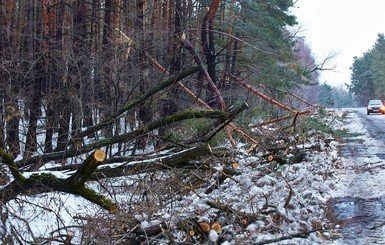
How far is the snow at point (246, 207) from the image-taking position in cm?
619

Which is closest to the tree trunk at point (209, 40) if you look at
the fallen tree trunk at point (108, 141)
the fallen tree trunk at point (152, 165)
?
the fallen tree trunk at point (108, 141)

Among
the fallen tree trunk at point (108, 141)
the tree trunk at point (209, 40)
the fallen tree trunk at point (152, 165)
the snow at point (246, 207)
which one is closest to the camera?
the snow at point (246, 207)

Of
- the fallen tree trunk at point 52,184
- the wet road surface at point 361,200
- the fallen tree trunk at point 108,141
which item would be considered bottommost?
the wet road surface at point 361,200

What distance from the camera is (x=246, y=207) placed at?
7.22m

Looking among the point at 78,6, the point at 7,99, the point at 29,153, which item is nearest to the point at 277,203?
the point at 29,153

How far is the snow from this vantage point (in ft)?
20.3

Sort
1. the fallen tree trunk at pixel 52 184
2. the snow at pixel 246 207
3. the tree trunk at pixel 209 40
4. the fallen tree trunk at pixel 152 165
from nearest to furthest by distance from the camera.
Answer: the snow at pixel 246 207 → the fallen tree trunk at pixel 52 184 → the fallen tree trunk at pixel 152 165 → the tree trunk at pixel 209 40

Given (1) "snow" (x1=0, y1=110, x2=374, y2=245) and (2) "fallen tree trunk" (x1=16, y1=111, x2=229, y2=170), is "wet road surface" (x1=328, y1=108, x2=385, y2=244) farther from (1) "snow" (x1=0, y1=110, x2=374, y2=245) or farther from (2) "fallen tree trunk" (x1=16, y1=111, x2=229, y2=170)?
(2) "fallen tree trunk" (x1=16, y1=111, x2=229, y2=170)

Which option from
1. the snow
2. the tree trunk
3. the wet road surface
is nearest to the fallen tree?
the snow

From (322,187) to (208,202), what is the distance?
257 centimetres

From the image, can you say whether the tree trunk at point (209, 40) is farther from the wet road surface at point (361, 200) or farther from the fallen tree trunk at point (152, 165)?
the fallen tree trunk at point (152, 165)

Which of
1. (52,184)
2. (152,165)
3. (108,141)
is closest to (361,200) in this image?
(152,165)

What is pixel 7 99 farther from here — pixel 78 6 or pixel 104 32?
pixel 78 6

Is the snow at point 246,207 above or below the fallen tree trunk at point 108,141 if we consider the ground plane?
below
